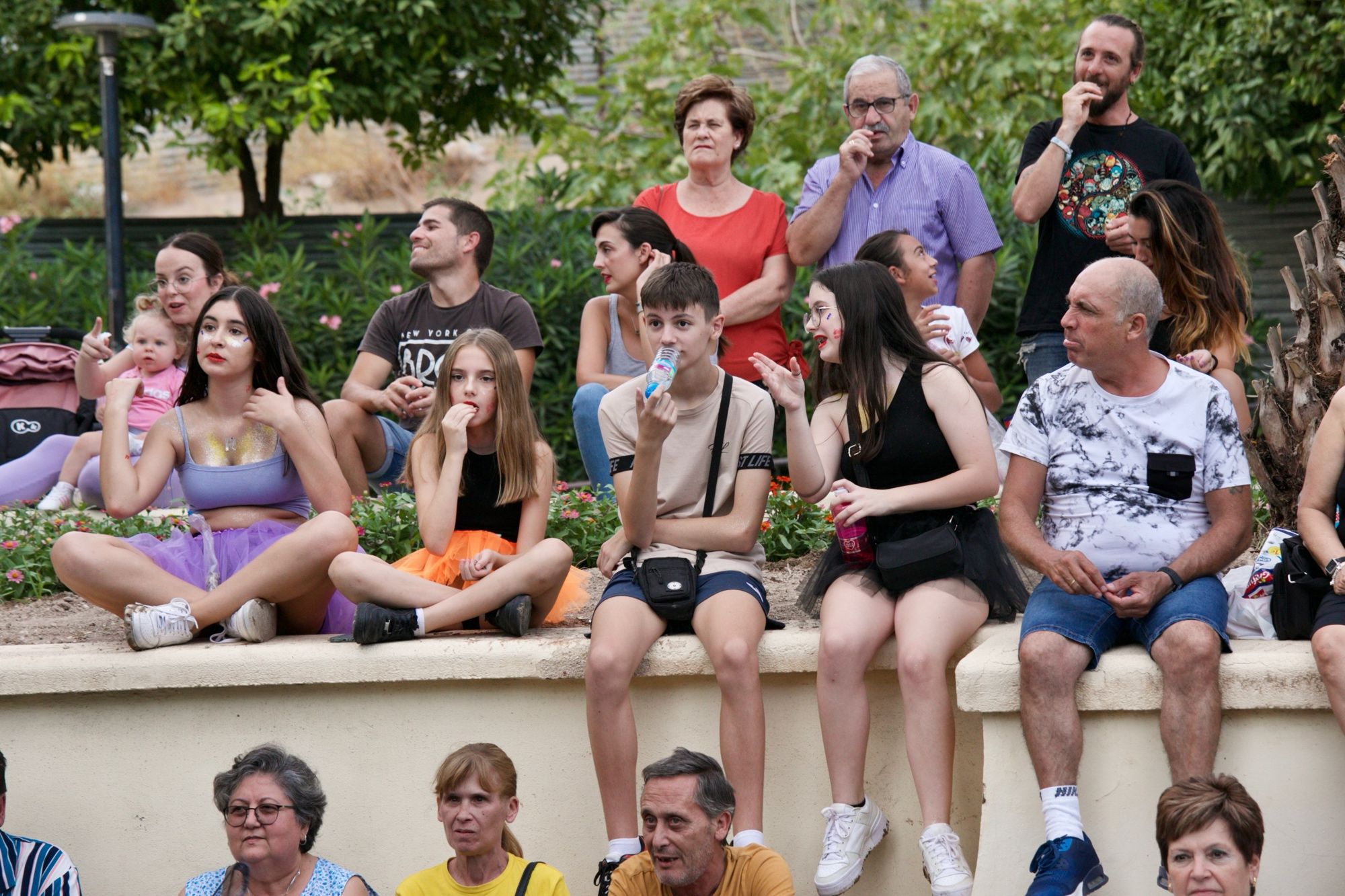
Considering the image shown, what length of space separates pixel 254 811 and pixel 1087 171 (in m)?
3.49

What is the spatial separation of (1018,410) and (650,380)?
3.37ft

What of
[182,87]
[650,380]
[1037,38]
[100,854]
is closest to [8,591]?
[100,854]

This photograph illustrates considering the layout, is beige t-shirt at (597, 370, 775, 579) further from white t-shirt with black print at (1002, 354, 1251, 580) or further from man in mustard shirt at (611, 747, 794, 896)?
man in mustard shirt at (611, 747, 794, 896)

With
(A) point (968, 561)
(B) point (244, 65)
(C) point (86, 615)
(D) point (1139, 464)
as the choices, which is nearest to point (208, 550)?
(C) point (86, 615)

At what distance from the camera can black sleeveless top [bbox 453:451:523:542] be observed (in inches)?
196

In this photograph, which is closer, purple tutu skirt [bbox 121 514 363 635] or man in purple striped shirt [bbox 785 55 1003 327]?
purple tutu skirt [bbox 121 514 363 635]

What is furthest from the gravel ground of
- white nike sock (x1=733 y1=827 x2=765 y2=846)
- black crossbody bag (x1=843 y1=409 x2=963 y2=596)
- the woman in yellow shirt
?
the woman in yellow shirt

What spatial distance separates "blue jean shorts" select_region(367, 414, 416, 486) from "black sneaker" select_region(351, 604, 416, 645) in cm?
172

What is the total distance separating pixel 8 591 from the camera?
6.10m

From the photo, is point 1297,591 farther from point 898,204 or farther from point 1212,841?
point 898,204

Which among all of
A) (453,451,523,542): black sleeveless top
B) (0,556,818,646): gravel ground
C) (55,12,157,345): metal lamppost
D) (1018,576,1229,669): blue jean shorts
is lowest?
(1018,576,1229,669): blue jean shorts

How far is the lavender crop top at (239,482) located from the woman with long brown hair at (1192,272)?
273 cm

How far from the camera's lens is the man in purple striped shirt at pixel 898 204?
18.8ft

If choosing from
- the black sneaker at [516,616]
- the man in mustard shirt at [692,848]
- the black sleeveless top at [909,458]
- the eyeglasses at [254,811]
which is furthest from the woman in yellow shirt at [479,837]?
the black sleeveless top at [909,458]
